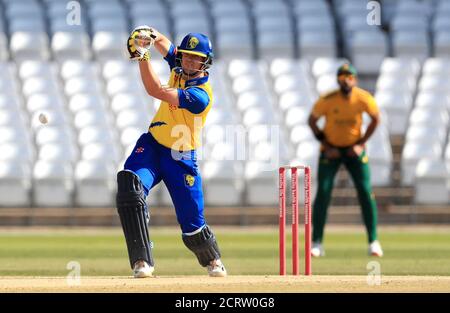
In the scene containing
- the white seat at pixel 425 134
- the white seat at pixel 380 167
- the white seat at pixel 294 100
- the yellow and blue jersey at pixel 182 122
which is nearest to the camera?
the yellow and blue jersey at pixel 182 122

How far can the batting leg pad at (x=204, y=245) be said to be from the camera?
9.53 metres

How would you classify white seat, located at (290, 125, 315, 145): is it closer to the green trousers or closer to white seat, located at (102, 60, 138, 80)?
white seat, located at (102, 60, 138, 80)

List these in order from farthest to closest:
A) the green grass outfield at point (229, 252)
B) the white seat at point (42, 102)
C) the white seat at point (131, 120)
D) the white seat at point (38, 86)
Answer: the white seat at point (38, 86) → the white seat at point (42, 102) → the white seat at point (131, 120) → the green grass outfield at point (229, 252)

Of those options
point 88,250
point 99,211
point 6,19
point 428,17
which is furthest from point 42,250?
point 428,17

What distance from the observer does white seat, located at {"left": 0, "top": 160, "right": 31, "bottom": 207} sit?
2055 cm

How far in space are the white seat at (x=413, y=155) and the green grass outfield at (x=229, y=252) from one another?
3.61 ft

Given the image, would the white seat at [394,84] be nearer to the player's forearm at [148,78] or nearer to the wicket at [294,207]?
the wicket at [294,207]

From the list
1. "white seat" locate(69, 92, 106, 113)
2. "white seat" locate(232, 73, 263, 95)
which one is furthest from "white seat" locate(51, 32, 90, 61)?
"white seat" locate(232, 73, 263, 95)

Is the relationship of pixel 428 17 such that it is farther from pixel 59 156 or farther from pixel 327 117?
pixel 327 117

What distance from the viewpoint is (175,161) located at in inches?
367

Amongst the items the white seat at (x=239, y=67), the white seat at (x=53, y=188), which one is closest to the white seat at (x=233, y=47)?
the white seat at (x=239, y=67)

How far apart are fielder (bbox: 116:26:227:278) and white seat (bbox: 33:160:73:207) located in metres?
11.1

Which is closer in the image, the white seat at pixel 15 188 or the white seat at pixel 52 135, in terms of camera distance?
the white seat at pixel 15 188

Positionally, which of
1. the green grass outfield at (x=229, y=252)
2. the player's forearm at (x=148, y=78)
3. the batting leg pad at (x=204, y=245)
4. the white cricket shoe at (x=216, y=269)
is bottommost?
the green grass outfield at (x=229, y=252)
